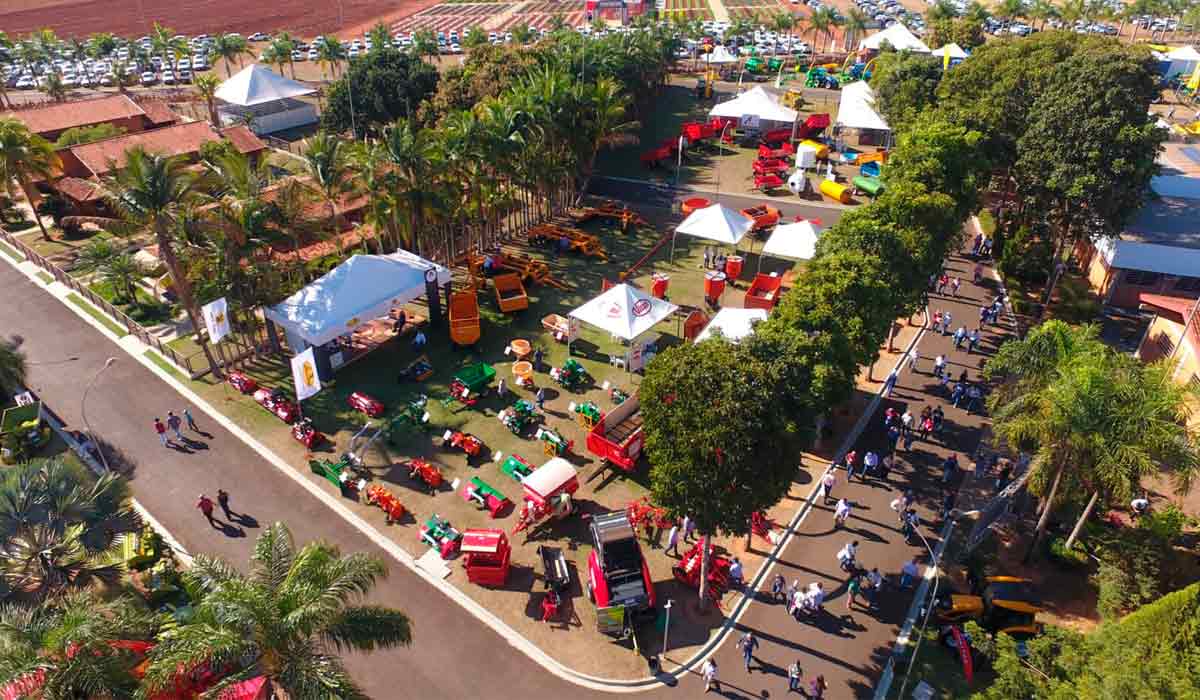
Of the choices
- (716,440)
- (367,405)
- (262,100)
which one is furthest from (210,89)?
(716,440)

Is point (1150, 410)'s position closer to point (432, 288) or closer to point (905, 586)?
point (905, 586)

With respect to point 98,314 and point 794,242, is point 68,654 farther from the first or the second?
point 794,242

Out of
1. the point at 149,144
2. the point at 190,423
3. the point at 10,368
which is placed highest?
the point at 149,144

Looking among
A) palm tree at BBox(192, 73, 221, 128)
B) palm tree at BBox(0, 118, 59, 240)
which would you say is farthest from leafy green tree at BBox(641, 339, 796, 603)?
palm tree at BBox(192, 73, 221, 128)

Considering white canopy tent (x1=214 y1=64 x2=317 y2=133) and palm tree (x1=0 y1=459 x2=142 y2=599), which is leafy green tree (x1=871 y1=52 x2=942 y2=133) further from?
white canopy tent (x1=214 y1=64 x2=317 y2=133)

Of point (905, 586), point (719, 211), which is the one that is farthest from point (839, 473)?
point (719, 211)
